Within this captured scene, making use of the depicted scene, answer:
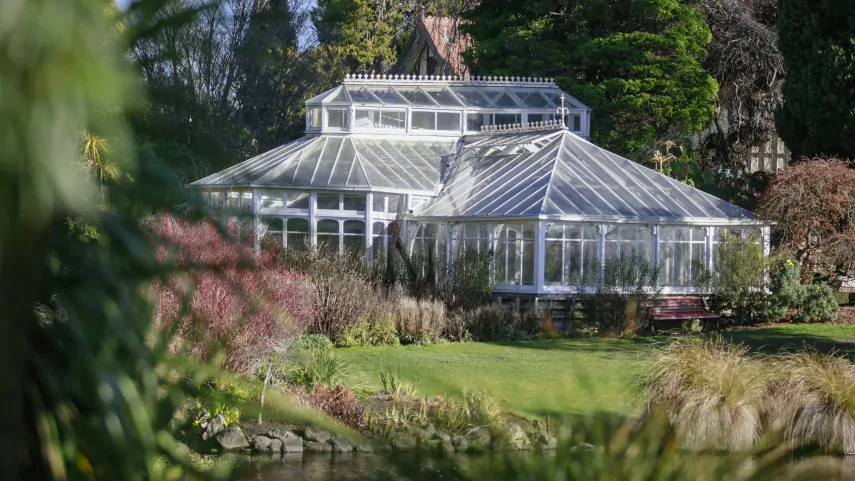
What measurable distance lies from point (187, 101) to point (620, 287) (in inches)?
796

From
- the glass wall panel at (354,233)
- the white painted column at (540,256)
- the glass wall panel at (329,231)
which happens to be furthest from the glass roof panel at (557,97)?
the glass wall panel at (329,231)

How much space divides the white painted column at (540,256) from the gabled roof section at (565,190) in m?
0.41

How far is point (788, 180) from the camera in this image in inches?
848

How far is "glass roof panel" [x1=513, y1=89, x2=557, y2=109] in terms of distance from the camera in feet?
91.5

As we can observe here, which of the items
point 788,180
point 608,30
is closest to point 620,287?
point 788,180

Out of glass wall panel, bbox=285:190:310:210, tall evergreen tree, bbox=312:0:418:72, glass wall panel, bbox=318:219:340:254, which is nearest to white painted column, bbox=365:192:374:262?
glass wall panel, bbox=318:219:340:254

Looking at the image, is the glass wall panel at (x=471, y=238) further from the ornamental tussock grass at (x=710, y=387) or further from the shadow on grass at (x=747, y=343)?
the ornamental tussock grass at (x=710, y=387)

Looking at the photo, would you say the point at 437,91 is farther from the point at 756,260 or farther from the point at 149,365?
the point at 149,365

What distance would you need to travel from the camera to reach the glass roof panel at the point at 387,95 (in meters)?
27.1

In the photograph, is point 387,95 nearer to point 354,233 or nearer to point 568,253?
point 354,233

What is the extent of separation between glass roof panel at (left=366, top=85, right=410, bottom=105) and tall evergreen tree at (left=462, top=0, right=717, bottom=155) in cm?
417

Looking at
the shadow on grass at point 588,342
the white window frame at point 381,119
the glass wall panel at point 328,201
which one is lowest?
the shadow on grass at point 588,342

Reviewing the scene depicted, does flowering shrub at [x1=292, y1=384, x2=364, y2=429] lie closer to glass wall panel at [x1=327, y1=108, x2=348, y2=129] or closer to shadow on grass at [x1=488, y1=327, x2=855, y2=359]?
shadow on grass at [x1=488, y1=327, x2=855, y2=359]

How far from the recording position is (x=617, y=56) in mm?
28656
